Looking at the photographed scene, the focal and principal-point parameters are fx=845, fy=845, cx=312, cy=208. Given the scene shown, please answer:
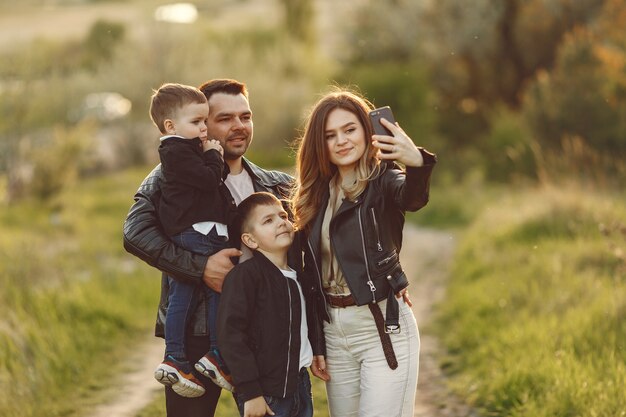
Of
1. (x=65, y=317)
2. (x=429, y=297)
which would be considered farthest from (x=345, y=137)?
(x=429, y=297)

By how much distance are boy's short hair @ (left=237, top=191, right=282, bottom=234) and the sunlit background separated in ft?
3.83

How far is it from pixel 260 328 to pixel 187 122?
824mm

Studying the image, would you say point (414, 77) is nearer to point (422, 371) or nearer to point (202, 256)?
point (422, 371)

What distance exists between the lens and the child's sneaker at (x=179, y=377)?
3.16 m

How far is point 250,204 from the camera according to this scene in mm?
3297

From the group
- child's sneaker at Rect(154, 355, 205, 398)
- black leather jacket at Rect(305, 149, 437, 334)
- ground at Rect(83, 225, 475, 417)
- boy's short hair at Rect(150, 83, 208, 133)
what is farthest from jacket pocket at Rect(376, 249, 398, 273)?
ground at Rect(83, 225, 475, 417)

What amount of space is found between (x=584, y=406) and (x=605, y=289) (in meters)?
2.44

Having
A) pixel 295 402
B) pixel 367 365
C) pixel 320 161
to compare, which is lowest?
pixel 295 402

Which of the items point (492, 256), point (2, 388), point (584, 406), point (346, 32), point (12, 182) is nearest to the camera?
point (584, 406)

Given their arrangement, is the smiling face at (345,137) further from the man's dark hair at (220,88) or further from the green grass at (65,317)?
the green grass at (65,317)

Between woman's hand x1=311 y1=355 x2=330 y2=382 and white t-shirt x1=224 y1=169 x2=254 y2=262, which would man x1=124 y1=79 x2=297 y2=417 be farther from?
woman's hand x1=311 y1=355 x2=330 y2=382

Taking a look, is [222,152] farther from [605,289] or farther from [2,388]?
[605,289]

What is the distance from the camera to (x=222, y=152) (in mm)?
3305

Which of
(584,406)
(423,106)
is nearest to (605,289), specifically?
(584,406)
